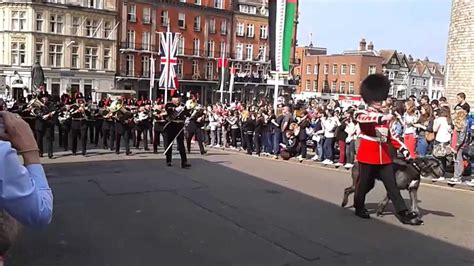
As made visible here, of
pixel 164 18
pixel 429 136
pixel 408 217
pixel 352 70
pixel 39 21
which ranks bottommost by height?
pixel 408 217

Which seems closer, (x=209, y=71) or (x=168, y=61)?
(x=168, y=61)

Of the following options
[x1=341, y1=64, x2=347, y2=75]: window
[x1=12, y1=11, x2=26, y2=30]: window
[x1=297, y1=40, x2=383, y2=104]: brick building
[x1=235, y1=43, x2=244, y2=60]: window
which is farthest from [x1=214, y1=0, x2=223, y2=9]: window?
[x1=341, y1=64, x2=347, y2=75]: window

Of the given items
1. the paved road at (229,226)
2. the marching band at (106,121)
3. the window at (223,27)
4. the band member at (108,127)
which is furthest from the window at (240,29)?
the paved road at (229,226)

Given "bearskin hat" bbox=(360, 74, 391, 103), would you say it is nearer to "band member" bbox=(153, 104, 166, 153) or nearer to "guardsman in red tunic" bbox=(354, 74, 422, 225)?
"guardsman in red tunic" bbox=(354, 74, 422, 225)

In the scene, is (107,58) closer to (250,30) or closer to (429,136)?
(250,30)

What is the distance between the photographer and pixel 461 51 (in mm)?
30328

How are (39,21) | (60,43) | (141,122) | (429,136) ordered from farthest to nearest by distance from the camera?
(60,43), (39,21), (141,122), (429,136)

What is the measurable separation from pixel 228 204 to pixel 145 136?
36.3 feet

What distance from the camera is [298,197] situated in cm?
1089

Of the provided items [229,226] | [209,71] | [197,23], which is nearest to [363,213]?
[229,226]

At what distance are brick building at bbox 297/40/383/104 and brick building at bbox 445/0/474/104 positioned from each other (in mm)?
61846

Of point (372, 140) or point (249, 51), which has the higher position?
point (249, 51)

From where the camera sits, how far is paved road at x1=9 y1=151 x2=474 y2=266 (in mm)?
6660

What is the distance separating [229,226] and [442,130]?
8.16m
